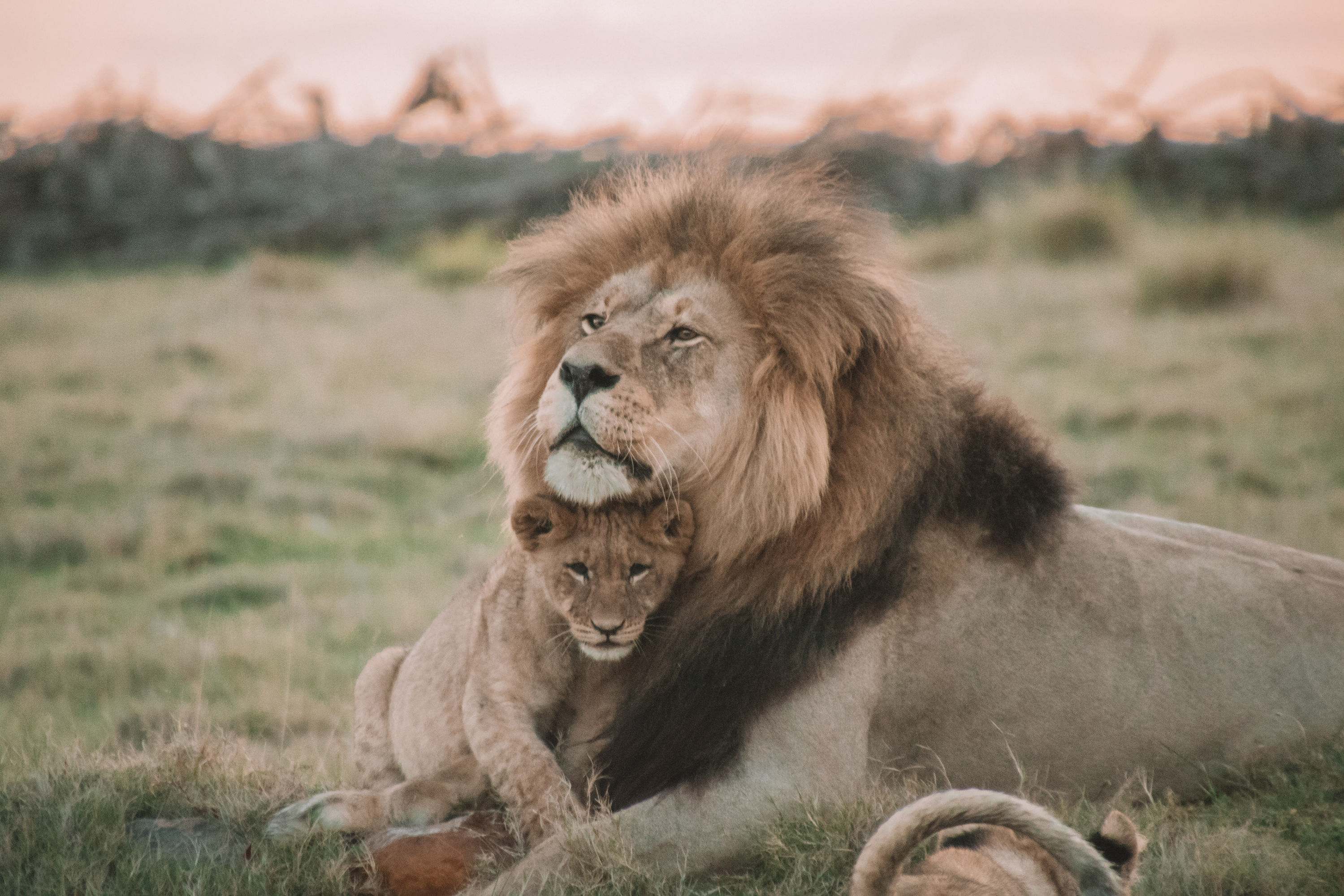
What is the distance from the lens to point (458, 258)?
1817cm

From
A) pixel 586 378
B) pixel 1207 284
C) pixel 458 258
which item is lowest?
pixel 1207 284

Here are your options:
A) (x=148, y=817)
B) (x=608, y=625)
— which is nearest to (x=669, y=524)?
(x=608, y=625)

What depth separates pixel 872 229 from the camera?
4156 mm

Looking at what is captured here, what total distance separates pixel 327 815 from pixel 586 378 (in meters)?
1.45

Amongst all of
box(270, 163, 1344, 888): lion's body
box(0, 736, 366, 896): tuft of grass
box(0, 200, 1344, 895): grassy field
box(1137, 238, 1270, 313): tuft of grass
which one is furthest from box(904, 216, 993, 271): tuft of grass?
box(0, 736, 366, 896): tuft of grass

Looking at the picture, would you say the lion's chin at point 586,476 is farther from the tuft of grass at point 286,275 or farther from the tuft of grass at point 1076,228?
the tuft of grass at point 1076,228

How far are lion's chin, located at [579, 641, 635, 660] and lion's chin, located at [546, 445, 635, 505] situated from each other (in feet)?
1.37

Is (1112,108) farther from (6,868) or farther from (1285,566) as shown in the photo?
(6,868)

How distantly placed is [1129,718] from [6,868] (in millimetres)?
3153

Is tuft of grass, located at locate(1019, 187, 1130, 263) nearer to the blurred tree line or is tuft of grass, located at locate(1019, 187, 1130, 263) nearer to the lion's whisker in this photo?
the blurred tree line

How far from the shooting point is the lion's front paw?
373 centimetres

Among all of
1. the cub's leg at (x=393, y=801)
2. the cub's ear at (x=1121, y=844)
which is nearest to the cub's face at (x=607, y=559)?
the cub's leg at (x=393, y=801)

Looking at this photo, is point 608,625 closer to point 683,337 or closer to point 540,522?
point 540,522

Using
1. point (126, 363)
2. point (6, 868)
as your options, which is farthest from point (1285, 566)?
point (126, 363)
